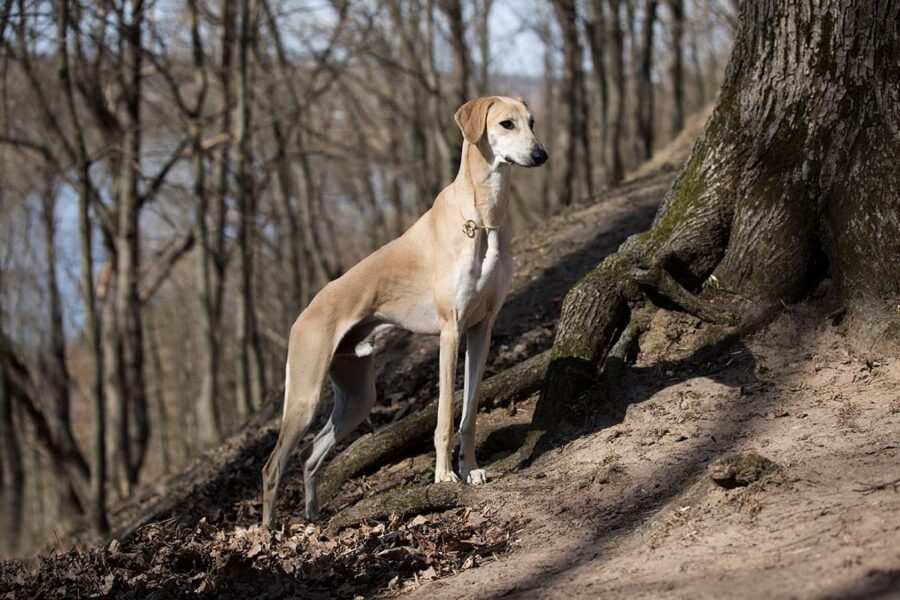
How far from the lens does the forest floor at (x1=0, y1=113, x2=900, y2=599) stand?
4.10 m

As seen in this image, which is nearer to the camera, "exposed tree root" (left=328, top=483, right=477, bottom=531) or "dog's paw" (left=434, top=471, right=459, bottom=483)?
"exposed tree root" (left=328, top=483, right=477, bottom=531)

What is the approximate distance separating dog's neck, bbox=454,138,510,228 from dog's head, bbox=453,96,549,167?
76 millimetres

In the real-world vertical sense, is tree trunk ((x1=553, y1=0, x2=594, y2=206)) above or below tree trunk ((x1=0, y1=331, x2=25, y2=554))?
above

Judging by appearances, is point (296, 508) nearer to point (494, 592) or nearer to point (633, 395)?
point (633, 395)

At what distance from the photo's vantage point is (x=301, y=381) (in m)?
6.20

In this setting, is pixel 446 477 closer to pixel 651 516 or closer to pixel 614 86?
pixel 651 516

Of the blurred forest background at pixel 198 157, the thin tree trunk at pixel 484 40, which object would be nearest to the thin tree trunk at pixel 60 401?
the blurred forest background at pixel 198 157

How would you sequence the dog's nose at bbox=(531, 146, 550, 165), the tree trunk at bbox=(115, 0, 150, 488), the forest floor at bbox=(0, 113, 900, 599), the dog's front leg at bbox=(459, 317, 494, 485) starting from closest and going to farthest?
the forest floor at bbox=(0, 113, 900, 599) → the dog's nose at bbox=(531, 146, 550, 165) → the dog's front leg at bbox=(459, 317, 494, 485) → the tree trunk at bbox=(115, 0, 150, 488)

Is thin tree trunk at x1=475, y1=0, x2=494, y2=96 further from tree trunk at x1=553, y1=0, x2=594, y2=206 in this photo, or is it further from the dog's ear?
the dog's ear

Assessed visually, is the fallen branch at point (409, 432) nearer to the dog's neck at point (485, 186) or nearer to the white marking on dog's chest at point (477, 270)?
the white marking on dog's chest at point (477, 270)

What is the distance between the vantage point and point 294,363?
246 inches

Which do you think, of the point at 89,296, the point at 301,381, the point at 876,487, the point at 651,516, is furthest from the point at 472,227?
the point at 89,296

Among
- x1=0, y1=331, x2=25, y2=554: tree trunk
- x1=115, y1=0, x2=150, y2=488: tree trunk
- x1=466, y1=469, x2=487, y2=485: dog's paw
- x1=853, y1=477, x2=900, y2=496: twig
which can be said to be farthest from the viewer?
x1=115, y1=0, x2=150, y2=488: tree trunk

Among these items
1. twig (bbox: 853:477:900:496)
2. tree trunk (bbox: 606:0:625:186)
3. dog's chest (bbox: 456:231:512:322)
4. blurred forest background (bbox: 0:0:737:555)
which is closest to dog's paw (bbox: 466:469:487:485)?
dog's chest (bbox: 456:231:512:322)
